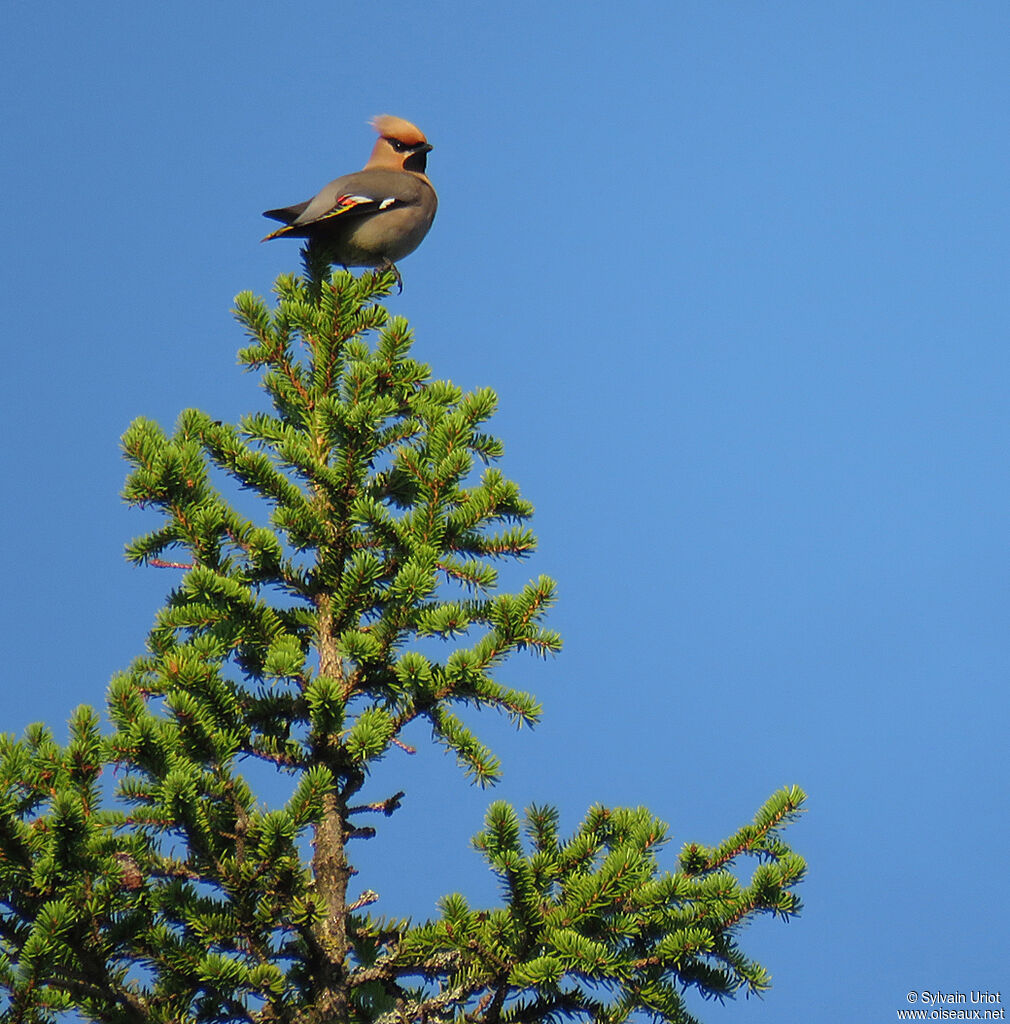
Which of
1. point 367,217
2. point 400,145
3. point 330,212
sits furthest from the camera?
point 400,145

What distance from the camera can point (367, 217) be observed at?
6.45 meters

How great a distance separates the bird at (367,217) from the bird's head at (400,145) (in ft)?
1.70

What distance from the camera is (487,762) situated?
431cm

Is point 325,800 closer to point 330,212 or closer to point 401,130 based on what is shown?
point 330,212

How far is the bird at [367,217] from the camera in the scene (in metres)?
6.20

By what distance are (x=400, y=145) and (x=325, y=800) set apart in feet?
17.0

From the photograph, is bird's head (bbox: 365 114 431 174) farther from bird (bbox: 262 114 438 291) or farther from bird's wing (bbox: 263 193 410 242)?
bird's wing (bbox: 263 193 410 242)

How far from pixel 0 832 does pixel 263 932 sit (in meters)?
0.94

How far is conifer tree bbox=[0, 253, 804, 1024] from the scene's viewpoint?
374cm

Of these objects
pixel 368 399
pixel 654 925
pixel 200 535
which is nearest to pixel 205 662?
pixel 200 535

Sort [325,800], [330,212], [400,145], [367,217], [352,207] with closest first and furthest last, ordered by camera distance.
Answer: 1. [325,800]
2. [330,212]
3. [352,207]
4. [367,217]
5. [400,145]

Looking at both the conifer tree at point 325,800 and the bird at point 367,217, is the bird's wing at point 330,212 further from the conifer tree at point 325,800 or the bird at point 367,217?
the conifer tree at point 325,800

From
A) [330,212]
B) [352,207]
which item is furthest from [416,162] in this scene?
[330,212]

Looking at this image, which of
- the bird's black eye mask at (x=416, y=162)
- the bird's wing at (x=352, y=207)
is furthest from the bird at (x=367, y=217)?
the bird's black eye mask at (x=416, y=162)
